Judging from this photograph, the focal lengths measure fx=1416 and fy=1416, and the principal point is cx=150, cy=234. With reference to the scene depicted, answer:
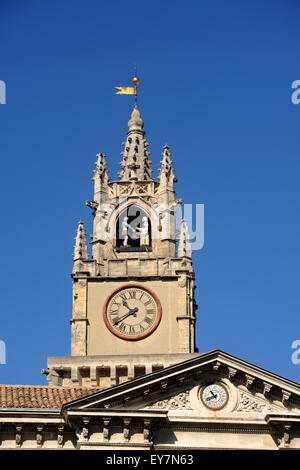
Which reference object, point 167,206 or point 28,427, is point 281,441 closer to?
point 28,427

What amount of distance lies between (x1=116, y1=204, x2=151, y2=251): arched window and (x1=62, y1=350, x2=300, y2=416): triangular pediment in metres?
21.1

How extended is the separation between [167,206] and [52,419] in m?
25.6

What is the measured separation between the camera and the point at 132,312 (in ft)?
251

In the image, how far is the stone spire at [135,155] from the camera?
83.1 meters

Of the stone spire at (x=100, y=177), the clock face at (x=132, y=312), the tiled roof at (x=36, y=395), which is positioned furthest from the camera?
the stone spire at (x=100, y=177)

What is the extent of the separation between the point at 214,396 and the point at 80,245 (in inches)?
866

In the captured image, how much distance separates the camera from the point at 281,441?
58.3 metres

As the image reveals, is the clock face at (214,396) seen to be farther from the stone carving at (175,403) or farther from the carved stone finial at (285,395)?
the carved stone finial at (285,395)

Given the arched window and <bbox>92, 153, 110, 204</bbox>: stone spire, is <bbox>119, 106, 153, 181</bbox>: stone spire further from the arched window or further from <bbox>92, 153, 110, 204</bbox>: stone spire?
the arched window

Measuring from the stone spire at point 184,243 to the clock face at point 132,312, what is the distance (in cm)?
331

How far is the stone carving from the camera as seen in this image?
58547 millimetres

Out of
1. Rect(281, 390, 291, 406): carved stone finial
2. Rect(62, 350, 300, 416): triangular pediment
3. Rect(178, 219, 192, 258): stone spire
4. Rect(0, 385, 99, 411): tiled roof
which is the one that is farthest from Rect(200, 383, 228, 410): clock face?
Rect(178, 219, 192, 258): stone spire

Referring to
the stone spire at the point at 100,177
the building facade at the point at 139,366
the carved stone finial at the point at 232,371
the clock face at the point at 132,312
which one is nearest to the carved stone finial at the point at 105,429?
the building facade at the point at 139,366

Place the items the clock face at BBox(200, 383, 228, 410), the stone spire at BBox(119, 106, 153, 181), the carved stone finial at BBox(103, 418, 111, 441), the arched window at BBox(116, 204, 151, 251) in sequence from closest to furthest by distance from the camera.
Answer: the carved stone finial at BBox(103, 418, 111, 441) → the clock face at BBox(200, 383, 228, 410) → the arched window at BBox(116, 204, 151, 251) → the stone spire at BBox(119, 106, 153, 181)
